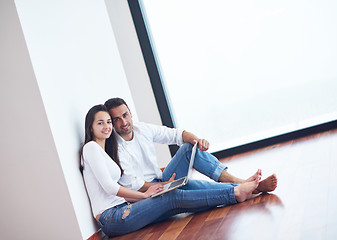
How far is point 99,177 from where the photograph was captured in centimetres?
304

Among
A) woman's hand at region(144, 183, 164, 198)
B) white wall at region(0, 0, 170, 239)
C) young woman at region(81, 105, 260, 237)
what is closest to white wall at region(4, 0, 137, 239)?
white wall at region(0, 0, 170, 239)

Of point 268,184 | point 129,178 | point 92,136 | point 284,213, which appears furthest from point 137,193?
point 284,213

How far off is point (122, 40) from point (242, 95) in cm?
144

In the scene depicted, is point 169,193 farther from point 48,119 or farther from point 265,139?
point 265,139

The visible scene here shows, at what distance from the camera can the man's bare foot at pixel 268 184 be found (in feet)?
9.98

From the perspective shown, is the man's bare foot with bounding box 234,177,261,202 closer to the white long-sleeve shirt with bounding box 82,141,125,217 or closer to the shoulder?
the white long-sleeve shirt with bounding box 82,141,125,217

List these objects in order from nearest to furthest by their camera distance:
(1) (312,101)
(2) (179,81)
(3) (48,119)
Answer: (3) (48,119)
(1) (312,101)
(2) (179,81)

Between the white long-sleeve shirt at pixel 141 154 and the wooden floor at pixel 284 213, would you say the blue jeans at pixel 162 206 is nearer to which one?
the wooden floor at pixel 284 213

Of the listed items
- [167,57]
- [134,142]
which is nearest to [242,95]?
[167,57]

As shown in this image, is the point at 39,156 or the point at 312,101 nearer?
the point at 39,156

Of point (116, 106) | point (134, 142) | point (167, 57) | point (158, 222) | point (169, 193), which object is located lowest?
point (158, 222)

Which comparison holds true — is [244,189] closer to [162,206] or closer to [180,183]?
[180,183]

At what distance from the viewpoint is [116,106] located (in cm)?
344

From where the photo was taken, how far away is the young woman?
3.02 meters
